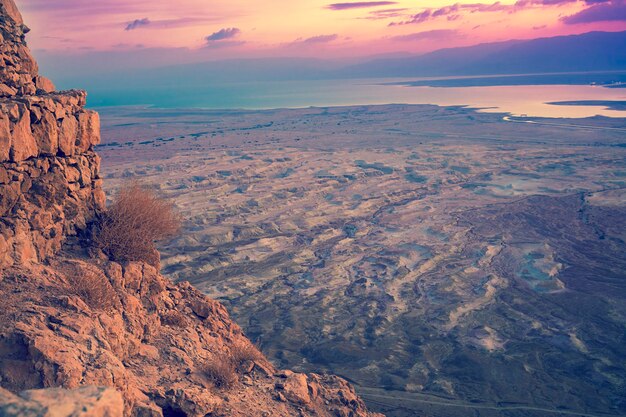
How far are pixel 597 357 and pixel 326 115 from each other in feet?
270

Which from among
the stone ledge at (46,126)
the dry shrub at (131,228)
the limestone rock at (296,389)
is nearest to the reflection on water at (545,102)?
the dry shrub at (131,228)

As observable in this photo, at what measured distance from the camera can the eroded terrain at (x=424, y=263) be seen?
1611 cm

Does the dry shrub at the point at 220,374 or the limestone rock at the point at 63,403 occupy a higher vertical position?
the limestone rock at the point at 63,403

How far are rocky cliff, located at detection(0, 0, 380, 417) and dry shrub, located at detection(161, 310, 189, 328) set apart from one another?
16 mm

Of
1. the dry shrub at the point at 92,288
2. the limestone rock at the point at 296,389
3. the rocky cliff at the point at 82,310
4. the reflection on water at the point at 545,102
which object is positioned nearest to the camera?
the rocky cliff at the point at 82,310

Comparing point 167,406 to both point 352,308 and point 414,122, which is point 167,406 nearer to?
point 352,308

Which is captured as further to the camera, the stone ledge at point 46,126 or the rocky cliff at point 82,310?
the stone ledge at point 46,126

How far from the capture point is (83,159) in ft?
29.6

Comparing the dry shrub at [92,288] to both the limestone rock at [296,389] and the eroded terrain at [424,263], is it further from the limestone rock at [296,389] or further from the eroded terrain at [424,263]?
the eroded terrain at [424,263]

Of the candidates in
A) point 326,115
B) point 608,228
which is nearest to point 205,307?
point 608,228

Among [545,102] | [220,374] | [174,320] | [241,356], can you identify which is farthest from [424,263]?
[545,102]

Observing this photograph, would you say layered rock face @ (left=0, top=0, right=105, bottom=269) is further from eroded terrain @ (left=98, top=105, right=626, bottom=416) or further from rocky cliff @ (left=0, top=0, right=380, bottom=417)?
eroded terrain @ (left=98, top=105, right=626, bottom=416)

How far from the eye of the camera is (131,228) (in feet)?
30.8

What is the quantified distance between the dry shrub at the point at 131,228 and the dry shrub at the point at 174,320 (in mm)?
1024
